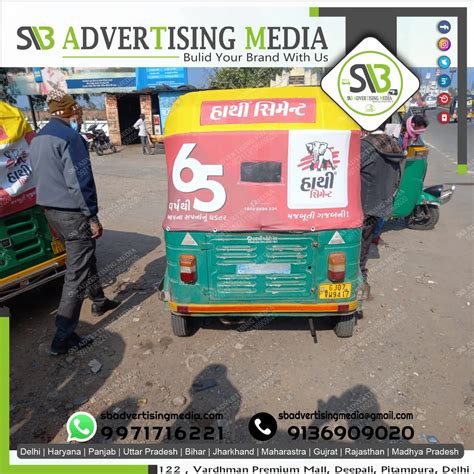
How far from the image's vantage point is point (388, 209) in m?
4.32

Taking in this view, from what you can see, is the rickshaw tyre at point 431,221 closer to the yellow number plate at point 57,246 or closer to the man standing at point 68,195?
the man standing at point 68,195

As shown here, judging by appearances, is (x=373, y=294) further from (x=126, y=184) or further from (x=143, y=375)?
(x=126, y=184)

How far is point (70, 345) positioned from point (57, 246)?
1.35 metres

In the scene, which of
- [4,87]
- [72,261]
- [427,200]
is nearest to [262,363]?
[72,261]

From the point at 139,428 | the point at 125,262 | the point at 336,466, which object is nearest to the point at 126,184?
the point at 125,262

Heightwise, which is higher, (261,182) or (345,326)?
(261,182)

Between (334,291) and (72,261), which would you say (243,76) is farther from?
(334,291)

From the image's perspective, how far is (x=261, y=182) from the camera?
3369mm

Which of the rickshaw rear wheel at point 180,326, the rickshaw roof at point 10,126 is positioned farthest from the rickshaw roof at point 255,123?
the rickshaw roof at point 10,126

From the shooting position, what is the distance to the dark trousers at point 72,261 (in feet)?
11.9

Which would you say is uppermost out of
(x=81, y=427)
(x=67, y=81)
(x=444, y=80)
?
(x=67, y=81)

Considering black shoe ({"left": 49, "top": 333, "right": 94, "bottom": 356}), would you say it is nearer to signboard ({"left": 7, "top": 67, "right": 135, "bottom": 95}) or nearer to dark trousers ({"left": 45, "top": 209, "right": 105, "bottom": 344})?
dark trousers ({"left": 45, "top": 209, "right": 105, "bottom": 344})

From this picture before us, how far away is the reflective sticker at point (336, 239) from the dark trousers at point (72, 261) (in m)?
2.33

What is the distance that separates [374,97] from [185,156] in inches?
117
